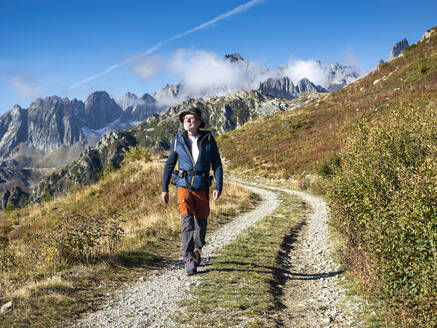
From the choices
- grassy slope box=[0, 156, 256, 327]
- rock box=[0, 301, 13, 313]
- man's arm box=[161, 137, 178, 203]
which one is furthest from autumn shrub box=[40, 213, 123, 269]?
man's arm box=[161, 137, 178, 203]

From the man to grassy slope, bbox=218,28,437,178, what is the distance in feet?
73.3

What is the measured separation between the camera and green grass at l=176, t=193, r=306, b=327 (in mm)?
4188

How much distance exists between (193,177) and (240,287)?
2.38 m

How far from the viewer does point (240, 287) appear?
5.50 metres

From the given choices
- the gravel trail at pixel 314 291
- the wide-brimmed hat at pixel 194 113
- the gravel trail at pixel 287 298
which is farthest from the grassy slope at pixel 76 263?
the wide-brimmed hat at pixel 194 113

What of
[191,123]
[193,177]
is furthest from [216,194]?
[191,123]

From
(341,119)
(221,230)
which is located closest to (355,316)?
(221,230)

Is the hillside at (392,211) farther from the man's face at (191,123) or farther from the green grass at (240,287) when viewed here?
the man's face at (191,123)

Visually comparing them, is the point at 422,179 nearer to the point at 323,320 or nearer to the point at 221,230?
the point at 323,320

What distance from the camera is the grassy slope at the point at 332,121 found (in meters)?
31.2

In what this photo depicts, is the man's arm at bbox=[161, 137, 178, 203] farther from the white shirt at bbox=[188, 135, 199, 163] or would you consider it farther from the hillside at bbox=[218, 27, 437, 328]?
the hillside at bbox=[218, 27, 437, 328]

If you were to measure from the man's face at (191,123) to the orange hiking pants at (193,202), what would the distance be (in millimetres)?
1326

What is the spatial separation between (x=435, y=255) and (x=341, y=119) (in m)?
40.1

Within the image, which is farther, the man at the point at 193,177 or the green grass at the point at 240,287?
the man at the point at 193,177
